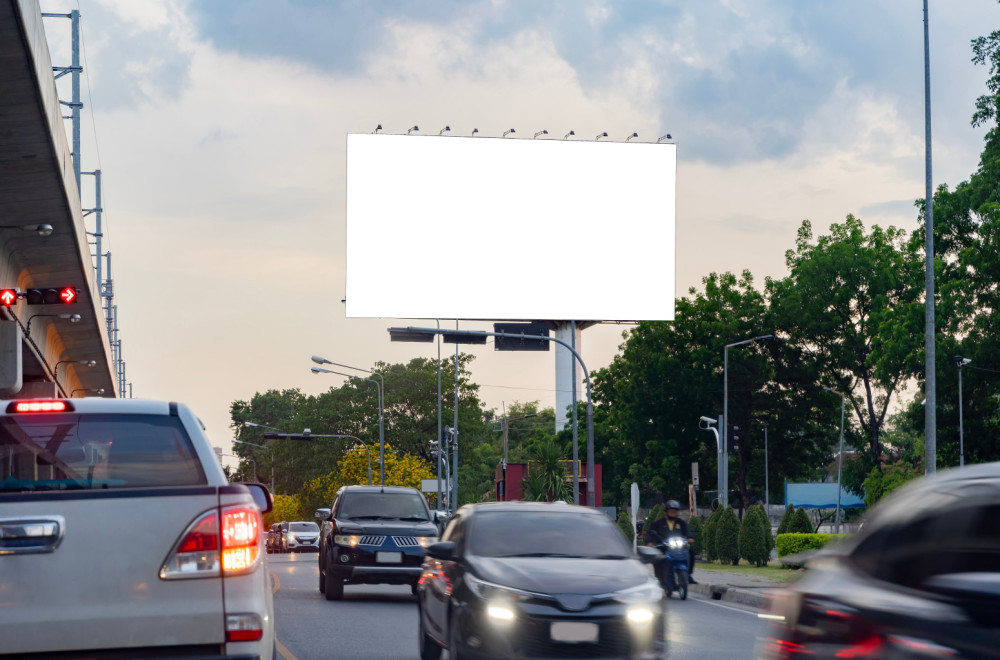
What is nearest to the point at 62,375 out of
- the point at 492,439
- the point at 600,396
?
the point at 600,396

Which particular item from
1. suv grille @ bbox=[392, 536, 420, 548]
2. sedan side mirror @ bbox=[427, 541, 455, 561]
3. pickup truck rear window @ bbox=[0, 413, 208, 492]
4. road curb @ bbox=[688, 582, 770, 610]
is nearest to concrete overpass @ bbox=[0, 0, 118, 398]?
sedan side mirror @ bbox=[427, 541, 455, 561]

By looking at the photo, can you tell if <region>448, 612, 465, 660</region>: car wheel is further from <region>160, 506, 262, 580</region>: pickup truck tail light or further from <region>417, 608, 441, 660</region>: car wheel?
<region>160, 506, 262, 580</region>: pickup truck tail light

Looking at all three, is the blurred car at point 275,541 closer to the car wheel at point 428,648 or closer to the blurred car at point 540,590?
the car wheel at point 428,648

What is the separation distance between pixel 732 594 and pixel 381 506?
6688 millimetres

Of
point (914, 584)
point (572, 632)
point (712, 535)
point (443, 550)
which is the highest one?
point (914, 584)

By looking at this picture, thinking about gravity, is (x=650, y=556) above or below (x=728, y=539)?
above

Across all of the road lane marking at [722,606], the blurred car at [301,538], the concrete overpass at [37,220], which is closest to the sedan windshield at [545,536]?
the concrete overpass at [37,220]

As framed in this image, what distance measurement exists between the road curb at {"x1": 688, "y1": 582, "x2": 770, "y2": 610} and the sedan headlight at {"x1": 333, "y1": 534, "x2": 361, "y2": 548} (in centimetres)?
660

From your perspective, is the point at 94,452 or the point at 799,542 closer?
the point at 94,452

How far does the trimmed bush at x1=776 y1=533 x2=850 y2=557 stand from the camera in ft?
111

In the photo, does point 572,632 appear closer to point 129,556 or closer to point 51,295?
point 129,556

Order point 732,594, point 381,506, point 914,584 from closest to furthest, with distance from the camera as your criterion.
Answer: point 914,584 → point 381,506 → point 732,594

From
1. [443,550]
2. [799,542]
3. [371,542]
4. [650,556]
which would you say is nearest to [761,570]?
[799,542]

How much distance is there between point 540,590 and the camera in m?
10.0
